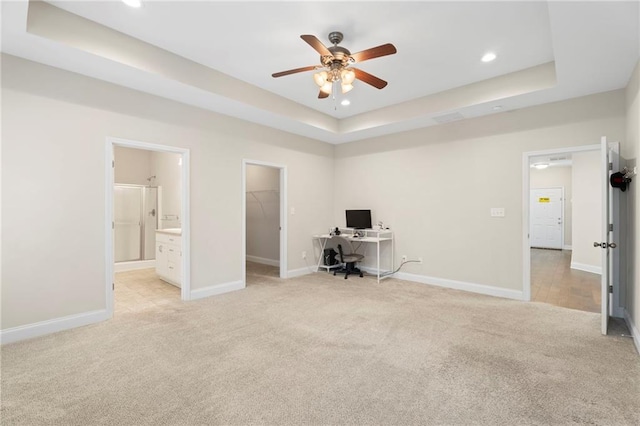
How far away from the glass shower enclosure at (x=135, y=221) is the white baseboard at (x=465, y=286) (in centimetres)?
560

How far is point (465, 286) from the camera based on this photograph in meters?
4.70

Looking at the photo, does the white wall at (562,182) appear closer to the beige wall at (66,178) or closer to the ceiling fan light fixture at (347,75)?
the ceiling fan light fixture at (347,75)

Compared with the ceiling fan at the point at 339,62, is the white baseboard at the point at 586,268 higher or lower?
lower

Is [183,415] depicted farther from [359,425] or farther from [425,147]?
[425,147]

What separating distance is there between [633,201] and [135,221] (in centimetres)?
845

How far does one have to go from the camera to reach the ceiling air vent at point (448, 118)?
4500mm

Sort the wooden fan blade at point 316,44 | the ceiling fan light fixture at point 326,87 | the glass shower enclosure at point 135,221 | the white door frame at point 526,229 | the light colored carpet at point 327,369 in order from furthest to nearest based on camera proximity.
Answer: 1. the glass shower enclosure at point 135,221
2. the white door frame at point 526,229
3. the ceiling fan light fixture at point 326,87
4. the wooden fan blade at point 316,44
5. the light colored carpet at point 327,369

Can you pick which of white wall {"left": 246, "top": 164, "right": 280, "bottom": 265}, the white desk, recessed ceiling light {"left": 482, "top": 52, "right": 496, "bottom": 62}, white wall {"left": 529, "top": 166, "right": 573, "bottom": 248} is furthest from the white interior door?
white wall {"left": 246, "top": 164, "right": 280, "bottom": 265}

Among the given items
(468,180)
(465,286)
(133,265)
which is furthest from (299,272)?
(133,265)

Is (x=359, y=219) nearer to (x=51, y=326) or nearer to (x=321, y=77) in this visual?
(x=321, y=77)

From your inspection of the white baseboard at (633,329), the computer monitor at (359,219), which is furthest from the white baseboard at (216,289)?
the white baseboard at (633,329)

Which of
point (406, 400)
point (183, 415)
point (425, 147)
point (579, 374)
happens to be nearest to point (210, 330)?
point (183, 415)

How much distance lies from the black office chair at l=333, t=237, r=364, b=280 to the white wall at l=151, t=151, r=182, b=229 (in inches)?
153

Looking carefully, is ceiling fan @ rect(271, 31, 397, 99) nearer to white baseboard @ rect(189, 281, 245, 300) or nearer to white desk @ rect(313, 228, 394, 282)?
white desk @ rect(313, 228, 394, 282)
